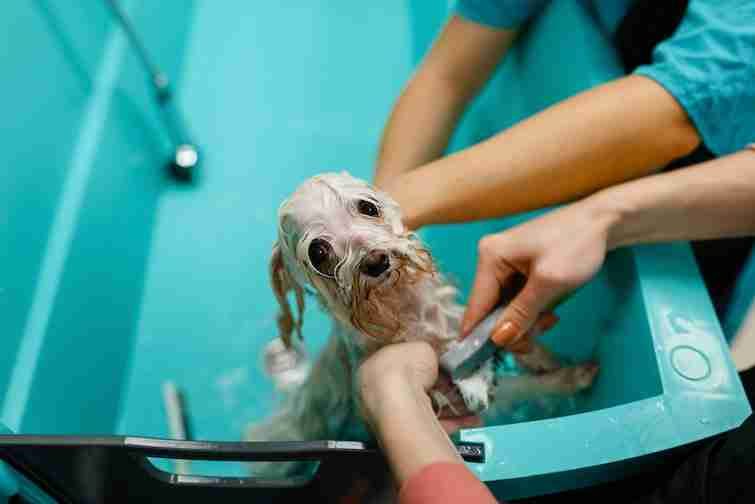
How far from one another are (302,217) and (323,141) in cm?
129

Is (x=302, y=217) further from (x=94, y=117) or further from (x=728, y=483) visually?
(x=94, y=117)

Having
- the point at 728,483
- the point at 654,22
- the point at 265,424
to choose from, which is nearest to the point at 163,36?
the point at 265,424

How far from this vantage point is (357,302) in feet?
3.18

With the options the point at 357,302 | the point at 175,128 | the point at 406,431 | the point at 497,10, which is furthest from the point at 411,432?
the point at 175,128

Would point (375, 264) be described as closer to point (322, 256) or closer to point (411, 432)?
point (322, 256)

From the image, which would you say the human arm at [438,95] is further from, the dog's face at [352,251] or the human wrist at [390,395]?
the human wrist at [390,395]

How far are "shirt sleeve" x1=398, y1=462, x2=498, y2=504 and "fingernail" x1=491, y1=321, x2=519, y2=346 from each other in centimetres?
35

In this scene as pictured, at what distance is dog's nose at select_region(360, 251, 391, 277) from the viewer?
0.92 meters

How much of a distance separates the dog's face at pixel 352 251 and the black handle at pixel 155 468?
0.79 feet

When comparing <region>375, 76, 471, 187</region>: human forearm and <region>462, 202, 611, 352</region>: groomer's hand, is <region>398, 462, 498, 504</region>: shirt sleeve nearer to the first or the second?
<region>462, 202, 611, 352</region>: groomer's hand

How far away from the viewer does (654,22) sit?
4.42 ft

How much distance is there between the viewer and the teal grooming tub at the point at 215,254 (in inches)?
35.3

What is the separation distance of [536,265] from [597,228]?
122 mm

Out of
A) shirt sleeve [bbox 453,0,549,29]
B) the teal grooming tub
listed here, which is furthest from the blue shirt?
shirt sleeve [bbox 453,0,549,29]
